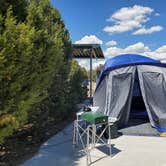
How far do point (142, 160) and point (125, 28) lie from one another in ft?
59.7

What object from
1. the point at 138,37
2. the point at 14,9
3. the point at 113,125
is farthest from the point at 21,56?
the point at 138,37

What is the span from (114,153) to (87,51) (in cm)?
857

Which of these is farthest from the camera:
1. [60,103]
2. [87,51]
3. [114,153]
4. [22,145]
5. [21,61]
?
[87,51]

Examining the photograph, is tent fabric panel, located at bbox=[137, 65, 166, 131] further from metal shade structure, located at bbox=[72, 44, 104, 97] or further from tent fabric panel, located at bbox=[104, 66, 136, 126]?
metal shade structure, located at bbox=[72, 44, 104, 97]

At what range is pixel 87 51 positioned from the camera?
1346 centimetres

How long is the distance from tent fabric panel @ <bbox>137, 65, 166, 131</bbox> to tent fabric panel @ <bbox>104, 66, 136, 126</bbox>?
12.5 inches

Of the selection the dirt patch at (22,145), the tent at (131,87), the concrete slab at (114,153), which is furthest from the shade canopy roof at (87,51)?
the concrete slab at (114,153)

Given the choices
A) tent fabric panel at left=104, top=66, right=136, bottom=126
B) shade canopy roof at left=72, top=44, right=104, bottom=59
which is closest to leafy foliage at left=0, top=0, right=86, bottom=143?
tent fabric panel at left=104, top=66, right=136, bottom=126

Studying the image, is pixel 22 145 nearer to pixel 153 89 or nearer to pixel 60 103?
pixel 60 103

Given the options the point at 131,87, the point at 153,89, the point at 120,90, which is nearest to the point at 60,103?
the point at 120,90

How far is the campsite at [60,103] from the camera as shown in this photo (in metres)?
3.94

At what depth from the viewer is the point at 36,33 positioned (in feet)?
14.3

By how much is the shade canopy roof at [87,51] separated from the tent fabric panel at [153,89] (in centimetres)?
441

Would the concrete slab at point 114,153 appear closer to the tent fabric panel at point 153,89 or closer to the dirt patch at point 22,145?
the dirt patch at point 22,145
